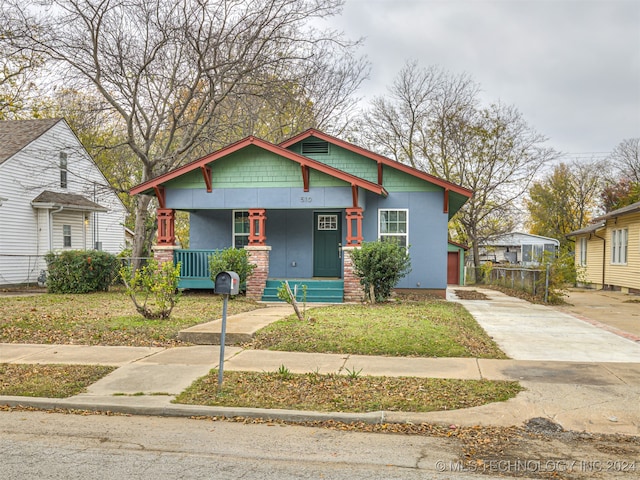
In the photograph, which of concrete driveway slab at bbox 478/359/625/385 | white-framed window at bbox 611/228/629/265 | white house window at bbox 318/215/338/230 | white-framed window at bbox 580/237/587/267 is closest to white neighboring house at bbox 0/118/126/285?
white house window at bbox 318/215/338/230

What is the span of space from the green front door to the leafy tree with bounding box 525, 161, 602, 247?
3558 centimetres

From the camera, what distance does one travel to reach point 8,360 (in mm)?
8531

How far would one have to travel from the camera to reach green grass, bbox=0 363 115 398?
6.80m

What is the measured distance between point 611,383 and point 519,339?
3442 mm

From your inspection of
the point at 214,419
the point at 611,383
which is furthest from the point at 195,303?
the point at 611,383

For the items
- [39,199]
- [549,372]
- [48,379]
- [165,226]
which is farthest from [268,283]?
[39,199]

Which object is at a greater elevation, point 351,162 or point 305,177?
point 351,162

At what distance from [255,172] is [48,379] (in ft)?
35.6

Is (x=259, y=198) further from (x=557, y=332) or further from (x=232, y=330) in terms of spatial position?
(x=557, y=332)

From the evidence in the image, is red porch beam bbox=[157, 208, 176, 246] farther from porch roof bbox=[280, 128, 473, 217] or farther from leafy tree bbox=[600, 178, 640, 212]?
leafy tree bbox=[600, 178, 640, 212]

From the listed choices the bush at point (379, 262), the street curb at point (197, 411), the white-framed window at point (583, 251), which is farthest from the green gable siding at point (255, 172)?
the white-framed window at point (583, 251)

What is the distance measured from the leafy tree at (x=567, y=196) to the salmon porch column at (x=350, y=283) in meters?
38.1

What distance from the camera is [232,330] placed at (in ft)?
34.1

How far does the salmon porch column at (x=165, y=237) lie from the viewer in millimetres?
18031
